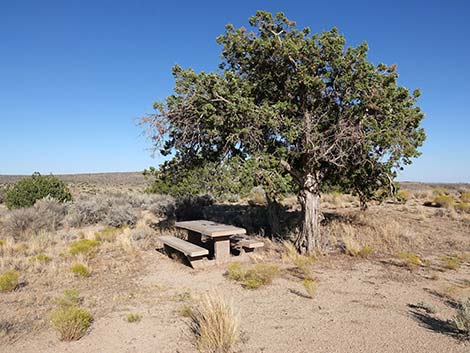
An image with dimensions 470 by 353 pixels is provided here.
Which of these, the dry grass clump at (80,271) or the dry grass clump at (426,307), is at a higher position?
the dry grass clump at (426,307)

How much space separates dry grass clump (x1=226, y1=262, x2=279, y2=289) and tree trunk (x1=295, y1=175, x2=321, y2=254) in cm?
166

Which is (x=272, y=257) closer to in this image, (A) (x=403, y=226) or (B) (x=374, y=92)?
(B) (x=374, y=92)

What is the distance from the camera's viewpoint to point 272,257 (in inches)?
341

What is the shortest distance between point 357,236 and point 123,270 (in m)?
7.18

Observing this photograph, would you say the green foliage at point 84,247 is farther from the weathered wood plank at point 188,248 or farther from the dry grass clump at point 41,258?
the weathered wood plank at point 188,248

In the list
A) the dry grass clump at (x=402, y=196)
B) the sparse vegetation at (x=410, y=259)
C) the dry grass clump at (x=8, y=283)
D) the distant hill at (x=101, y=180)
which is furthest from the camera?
the distant hill at (x=101, y=180)

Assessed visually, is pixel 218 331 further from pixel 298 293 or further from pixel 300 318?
pixel 298 293

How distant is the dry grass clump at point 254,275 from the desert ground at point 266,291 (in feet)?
0.29

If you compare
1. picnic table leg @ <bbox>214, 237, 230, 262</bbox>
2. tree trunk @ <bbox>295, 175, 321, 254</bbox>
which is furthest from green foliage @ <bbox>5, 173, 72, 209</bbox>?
tree trunk @ <bbox>295, 175, 321, 254</bbox>

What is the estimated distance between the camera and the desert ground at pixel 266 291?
4.05 m

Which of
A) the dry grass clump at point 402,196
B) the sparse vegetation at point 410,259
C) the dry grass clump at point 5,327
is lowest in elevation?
the dry grass clump at point 5,327

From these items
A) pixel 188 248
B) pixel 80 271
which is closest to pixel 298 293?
pixel 188 248

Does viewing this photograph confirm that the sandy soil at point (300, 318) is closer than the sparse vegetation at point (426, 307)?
Yes

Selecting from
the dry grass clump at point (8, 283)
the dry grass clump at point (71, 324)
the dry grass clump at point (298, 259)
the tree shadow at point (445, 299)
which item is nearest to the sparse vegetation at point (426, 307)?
the tree shadow at point (445, 299)
